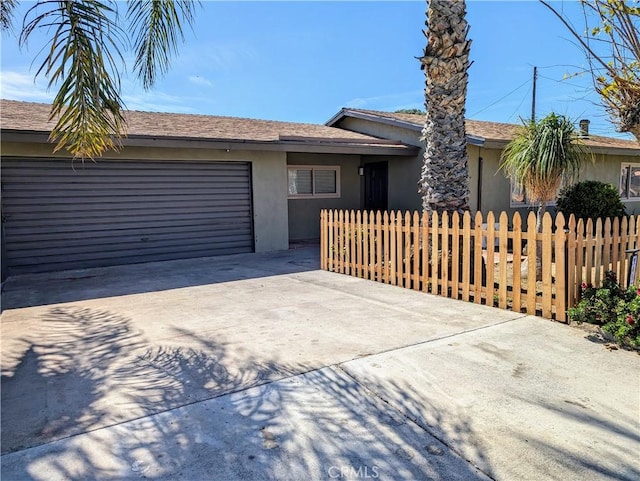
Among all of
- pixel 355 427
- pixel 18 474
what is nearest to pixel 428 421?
pixel 355 427

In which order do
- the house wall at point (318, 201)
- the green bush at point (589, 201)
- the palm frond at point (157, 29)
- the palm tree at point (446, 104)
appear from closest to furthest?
the palm frond at point (157, 29) → the palm tree at point (446, 104) → the green bush at point (589, 201) → the house wall at point (318, 201)

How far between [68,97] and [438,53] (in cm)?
541

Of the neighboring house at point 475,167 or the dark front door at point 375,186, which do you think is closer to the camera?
the neighboring house at point 475,167

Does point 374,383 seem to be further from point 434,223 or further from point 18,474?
point 434,223

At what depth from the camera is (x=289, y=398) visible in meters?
3.29

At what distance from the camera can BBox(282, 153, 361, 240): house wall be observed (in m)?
14.4

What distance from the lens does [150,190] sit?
10391 millimetres

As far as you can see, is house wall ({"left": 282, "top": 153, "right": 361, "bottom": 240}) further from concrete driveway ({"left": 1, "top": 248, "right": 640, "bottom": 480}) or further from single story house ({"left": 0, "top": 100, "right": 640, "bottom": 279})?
concrete driveway ({"left": 1, "top": 248, "right": 640, "bottom": 480})

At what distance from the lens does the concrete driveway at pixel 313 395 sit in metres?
2.51

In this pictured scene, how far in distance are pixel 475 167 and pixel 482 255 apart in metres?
7.09

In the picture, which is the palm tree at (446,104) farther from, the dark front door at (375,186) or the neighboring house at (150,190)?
the dark front door at (375,186)

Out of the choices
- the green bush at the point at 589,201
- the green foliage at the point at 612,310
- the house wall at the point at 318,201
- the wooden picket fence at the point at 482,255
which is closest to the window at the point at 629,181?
the green bush at the point at 589,201

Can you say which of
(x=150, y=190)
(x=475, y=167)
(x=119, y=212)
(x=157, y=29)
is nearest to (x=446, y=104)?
(x=157, y=29)

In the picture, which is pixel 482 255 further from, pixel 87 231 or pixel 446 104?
pixel 87 231
